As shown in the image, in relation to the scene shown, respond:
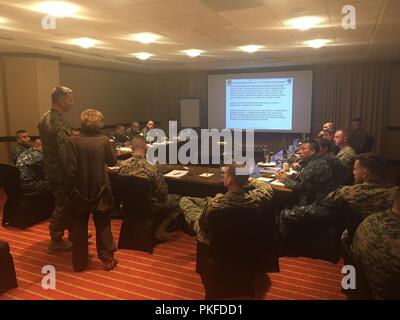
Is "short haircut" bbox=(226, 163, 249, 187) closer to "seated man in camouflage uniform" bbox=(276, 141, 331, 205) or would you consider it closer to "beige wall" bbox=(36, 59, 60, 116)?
"seated man in camouflage uniform" bbox=(276, 141, 331, 205)

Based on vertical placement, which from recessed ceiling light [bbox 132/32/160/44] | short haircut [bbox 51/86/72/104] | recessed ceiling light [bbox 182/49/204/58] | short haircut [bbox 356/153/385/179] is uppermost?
recessed ceiling light [bbox 182/49/204/58]

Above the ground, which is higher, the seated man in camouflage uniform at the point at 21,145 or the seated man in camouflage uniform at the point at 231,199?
the seated man in camouflage uniform at the point at 21,145

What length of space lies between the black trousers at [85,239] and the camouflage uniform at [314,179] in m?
1.88

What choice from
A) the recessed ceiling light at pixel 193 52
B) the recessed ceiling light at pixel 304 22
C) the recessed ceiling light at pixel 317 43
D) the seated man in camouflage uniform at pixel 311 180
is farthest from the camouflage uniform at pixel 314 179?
the recessed ceiling light at pixel 193 52

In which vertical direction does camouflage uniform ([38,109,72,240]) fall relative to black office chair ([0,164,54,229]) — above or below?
above

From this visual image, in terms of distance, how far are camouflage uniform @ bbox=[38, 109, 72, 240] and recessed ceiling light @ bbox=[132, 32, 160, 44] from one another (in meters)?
1.88

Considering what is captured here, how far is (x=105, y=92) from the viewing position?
30.7 feet

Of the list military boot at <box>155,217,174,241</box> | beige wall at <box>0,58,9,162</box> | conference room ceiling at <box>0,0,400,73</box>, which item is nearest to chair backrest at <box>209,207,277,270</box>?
military boot at <box>155,217,174,241</box>

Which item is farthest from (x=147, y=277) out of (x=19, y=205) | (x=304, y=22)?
(x=304, y=22)

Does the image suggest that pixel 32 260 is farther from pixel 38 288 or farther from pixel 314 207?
pixel 314 207

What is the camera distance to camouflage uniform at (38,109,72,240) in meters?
3.36

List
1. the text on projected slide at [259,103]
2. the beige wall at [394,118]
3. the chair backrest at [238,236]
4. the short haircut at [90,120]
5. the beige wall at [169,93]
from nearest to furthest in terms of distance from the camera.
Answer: the chair backrest at [238,236] < the short haircut at [90,120] < the beige wall at [394,118] < the text on projected slide at [259,103] < the beige wall at [169,93]

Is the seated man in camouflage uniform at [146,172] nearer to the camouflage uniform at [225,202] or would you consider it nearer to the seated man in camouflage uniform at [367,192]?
the camouflage uniform at [225,202]

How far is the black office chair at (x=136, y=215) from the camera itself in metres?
3.35
